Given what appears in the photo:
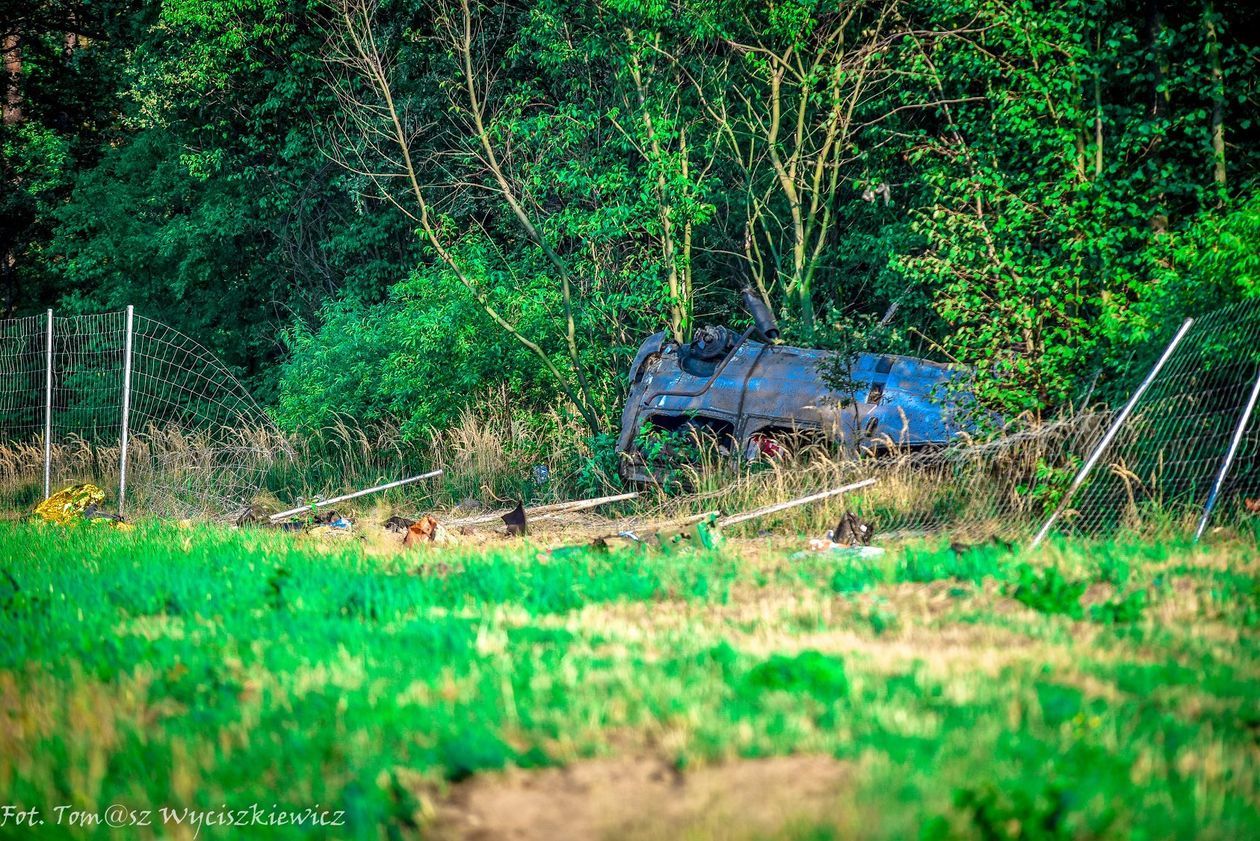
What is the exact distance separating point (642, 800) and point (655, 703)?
783 mm

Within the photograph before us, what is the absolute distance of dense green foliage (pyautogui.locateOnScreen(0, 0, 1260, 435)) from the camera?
37.9 feet

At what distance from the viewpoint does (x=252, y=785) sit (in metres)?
3.35

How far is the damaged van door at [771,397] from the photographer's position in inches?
459

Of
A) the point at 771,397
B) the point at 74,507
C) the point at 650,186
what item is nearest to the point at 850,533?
the point at 771,397

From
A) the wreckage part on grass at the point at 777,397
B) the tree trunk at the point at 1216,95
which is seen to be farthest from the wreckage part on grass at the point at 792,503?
the tree trunk at the point at 1216,95

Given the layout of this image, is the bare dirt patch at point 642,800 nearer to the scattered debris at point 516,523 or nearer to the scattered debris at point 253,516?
the scattered debris at point 516,523

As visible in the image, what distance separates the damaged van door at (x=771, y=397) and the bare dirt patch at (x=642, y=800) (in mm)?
8165

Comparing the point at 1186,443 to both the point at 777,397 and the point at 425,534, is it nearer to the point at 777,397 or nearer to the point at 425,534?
the point at 777,397

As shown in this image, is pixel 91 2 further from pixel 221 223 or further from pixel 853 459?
pixel 853 459

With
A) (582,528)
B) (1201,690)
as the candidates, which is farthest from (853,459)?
Result: (1201,690)

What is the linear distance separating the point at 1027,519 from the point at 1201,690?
5.95 metres

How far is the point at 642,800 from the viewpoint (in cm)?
314

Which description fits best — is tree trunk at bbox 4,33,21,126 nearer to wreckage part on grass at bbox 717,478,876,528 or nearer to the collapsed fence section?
the collapsed fence section

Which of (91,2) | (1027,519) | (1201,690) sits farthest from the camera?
(91,2)
